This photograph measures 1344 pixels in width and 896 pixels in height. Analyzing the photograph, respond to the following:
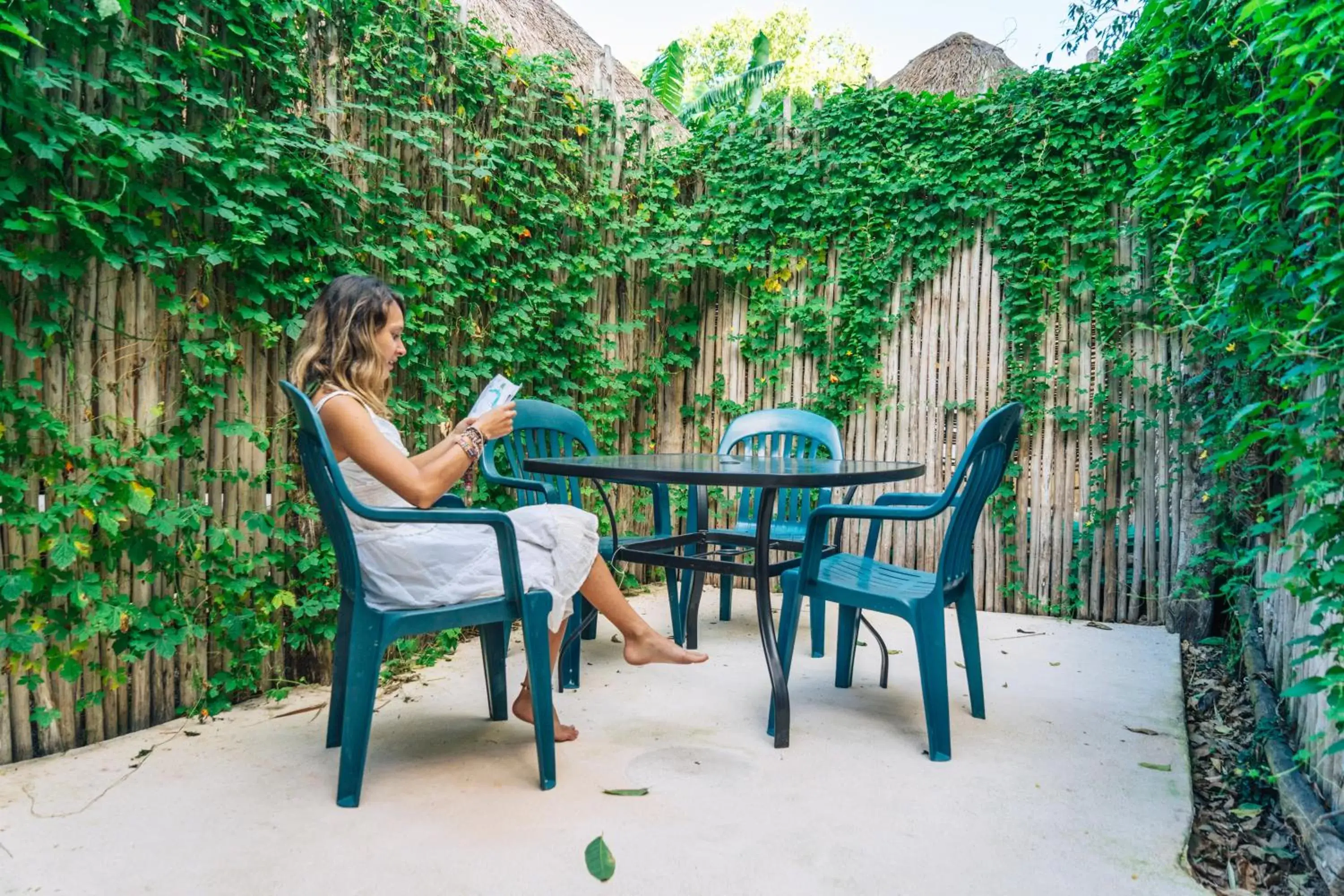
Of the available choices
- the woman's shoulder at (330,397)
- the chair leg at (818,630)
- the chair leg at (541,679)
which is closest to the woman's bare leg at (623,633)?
the chair leg at (541,679)

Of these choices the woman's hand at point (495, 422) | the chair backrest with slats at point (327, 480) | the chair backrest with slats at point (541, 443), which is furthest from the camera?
the chair backrest with slats at point (541, 443)

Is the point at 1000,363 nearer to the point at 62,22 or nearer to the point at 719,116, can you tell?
the point at 719,116

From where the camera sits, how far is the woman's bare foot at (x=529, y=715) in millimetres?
2318

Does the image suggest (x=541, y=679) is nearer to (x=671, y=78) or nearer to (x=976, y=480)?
(x=976, y=480)

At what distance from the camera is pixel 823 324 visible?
4.56 meters

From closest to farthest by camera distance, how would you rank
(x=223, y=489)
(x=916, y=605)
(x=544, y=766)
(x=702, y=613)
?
1. (x=544, y=766)
2. (x=916, y=605)
3. (x=223, y=489)
4. (x=702, y=613)

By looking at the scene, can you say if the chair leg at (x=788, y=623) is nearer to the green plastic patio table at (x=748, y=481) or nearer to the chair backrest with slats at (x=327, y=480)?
the green plastic patio table at (x=748, y=481)

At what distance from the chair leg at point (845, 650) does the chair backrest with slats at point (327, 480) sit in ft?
5.77

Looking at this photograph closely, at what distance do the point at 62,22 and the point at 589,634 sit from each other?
9.27ft

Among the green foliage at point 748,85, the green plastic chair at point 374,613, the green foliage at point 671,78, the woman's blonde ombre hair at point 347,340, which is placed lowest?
the green plastic chair at point 374,613

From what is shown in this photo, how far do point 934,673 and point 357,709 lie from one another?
5.21ft

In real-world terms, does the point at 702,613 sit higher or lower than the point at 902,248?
lower

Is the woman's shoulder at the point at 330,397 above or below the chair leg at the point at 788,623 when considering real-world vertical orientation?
above

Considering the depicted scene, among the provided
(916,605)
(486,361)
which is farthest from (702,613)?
(916,605)
